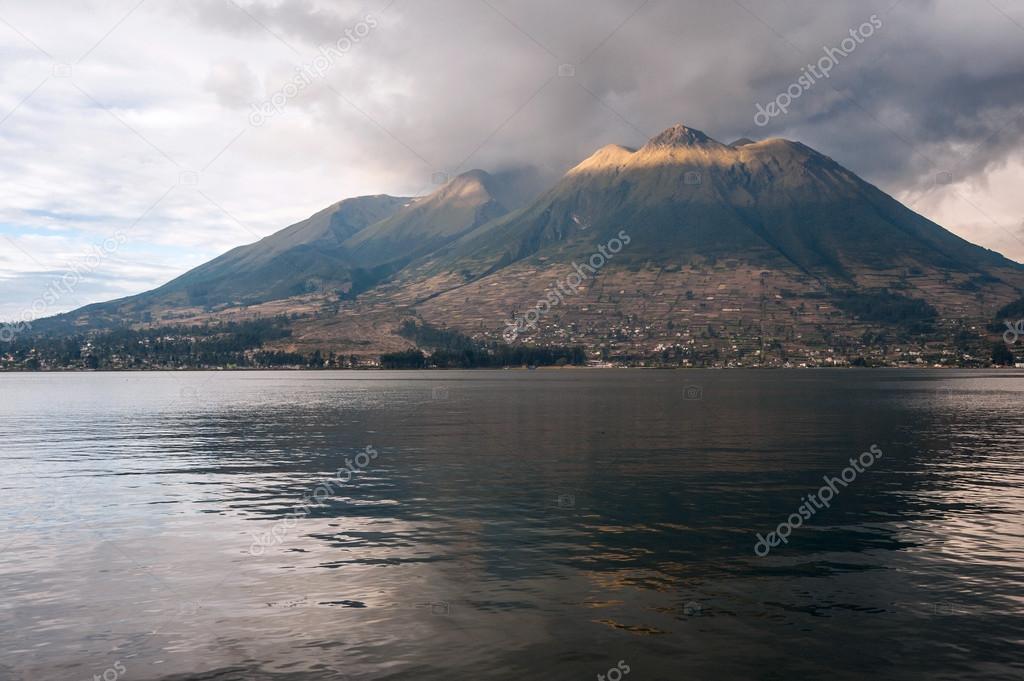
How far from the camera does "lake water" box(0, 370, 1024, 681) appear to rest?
2794 cm

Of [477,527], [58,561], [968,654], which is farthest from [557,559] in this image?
[58,561]

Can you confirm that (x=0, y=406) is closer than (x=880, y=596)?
No

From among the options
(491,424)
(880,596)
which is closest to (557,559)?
(880,596)

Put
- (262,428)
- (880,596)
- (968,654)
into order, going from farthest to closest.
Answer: (262,428) < (880,596) < (968,654)

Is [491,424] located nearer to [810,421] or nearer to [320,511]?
[810,421]

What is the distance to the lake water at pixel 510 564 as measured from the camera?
27.9m

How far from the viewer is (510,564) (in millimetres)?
40156

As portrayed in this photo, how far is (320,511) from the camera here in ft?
180

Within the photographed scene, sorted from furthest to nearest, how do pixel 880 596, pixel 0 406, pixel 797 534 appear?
pixel 0 406
pixel 797 534
pixel 880 596

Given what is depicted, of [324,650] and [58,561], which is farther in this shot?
[58,561]

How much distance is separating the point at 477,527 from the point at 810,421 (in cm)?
9292

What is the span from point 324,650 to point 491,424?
94171 mm

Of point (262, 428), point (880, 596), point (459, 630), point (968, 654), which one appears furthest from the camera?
point (262, 428)

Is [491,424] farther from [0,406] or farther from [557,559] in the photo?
[0,406]
